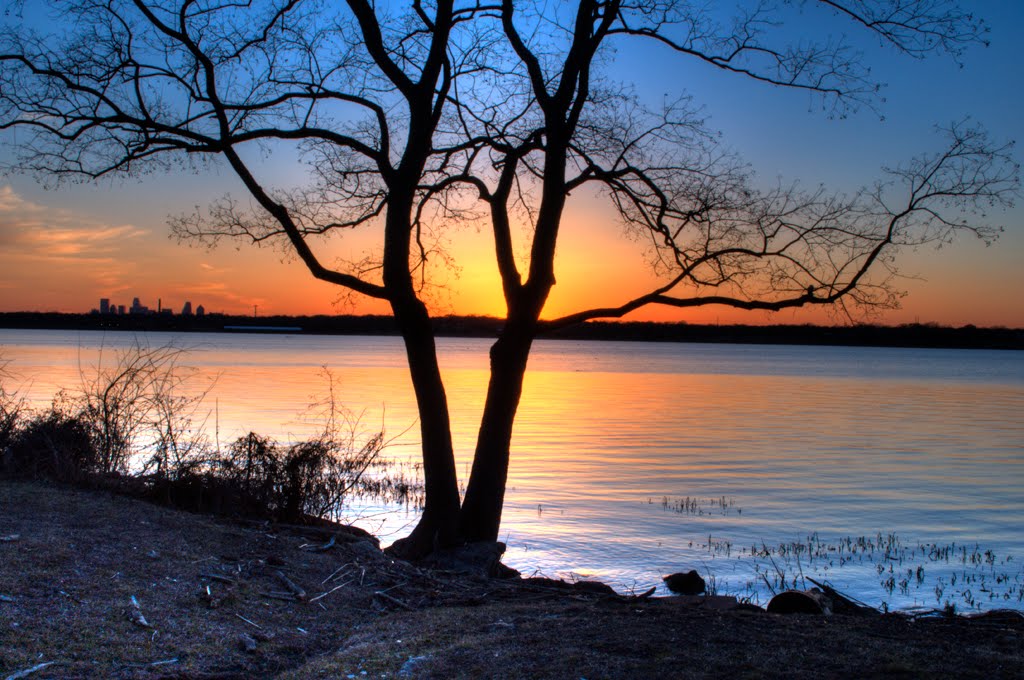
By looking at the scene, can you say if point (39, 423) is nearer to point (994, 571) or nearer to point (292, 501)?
point (292, 501)

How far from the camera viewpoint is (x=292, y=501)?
10812 mm

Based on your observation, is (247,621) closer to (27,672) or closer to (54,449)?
(27,672)

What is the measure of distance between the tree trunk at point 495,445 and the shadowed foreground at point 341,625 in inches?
99.6

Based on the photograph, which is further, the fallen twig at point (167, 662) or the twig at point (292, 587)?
the twig at point (292, 587)

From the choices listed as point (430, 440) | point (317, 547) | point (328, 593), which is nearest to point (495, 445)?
point (430, 440)

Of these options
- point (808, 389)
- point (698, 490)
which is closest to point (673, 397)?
point (808, 389)

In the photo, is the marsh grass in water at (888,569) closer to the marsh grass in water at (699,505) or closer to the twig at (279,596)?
the marsh grass in water at (699,505)

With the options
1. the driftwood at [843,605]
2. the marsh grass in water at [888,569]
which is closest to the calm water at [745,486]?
the marsh grass in water at [888,569]

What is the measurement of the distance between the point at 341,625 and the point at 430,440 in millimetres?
4437

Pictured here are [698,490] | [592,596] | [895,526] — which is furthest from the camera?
[698,490]

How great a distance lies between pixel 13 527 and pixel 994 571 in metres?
12.8

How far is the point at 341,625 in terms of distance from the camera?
6.62 metres

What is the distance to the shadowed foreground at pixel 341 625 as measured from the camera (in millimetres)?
5391

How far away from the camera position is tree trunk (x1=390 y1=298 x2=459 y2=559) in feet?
35.2
